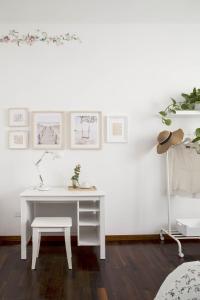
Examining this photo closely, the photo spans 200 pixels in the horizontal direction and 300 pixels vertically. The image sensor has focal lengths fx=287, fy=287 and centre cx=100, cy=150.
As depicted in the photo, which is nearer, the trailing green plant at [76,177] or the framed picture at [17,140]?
the trailing green plant at [76,177]

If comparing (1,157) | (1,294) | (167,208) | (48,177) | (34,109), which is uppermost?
(34,109)

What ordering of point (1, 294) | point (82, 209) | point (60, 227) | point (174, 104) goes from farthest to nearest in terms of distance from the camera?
1. point (174, 104)
2. point (82, 209)
3. point (60, 227)
4. point (1, 294)

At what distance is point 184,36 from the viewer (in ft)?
11.8

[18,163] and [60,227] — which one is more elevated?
[18,163]

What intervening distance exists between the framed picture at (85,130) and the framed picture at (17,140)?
0.57m

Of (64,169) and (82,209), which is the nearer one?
(82,209)

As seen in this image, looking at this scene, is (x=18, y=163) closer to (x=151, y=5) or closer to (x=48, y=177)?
(x=48, y=177)

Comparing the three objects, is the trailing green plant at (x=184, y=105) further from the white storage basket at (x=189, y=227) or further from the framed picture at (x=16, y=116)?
the framed picture at (x=16, y=116)

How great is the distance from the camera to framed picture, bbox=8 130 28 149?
349cm

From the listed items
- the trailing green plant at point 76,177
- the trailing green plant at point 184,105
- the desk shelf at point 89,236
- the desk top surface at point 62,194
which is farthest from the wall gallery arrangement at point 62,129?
the desk shelf at point 89,236

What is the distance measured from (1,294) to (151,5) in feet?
10.2

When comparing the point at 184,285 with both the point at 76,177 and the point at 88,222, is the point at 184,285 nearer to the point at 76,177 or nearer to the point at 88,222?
the point at 88,222

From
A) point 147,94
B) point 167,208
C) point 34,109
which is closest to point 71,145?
point 34,109

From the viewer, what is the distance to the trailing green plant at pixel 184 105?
3381 millimetres
